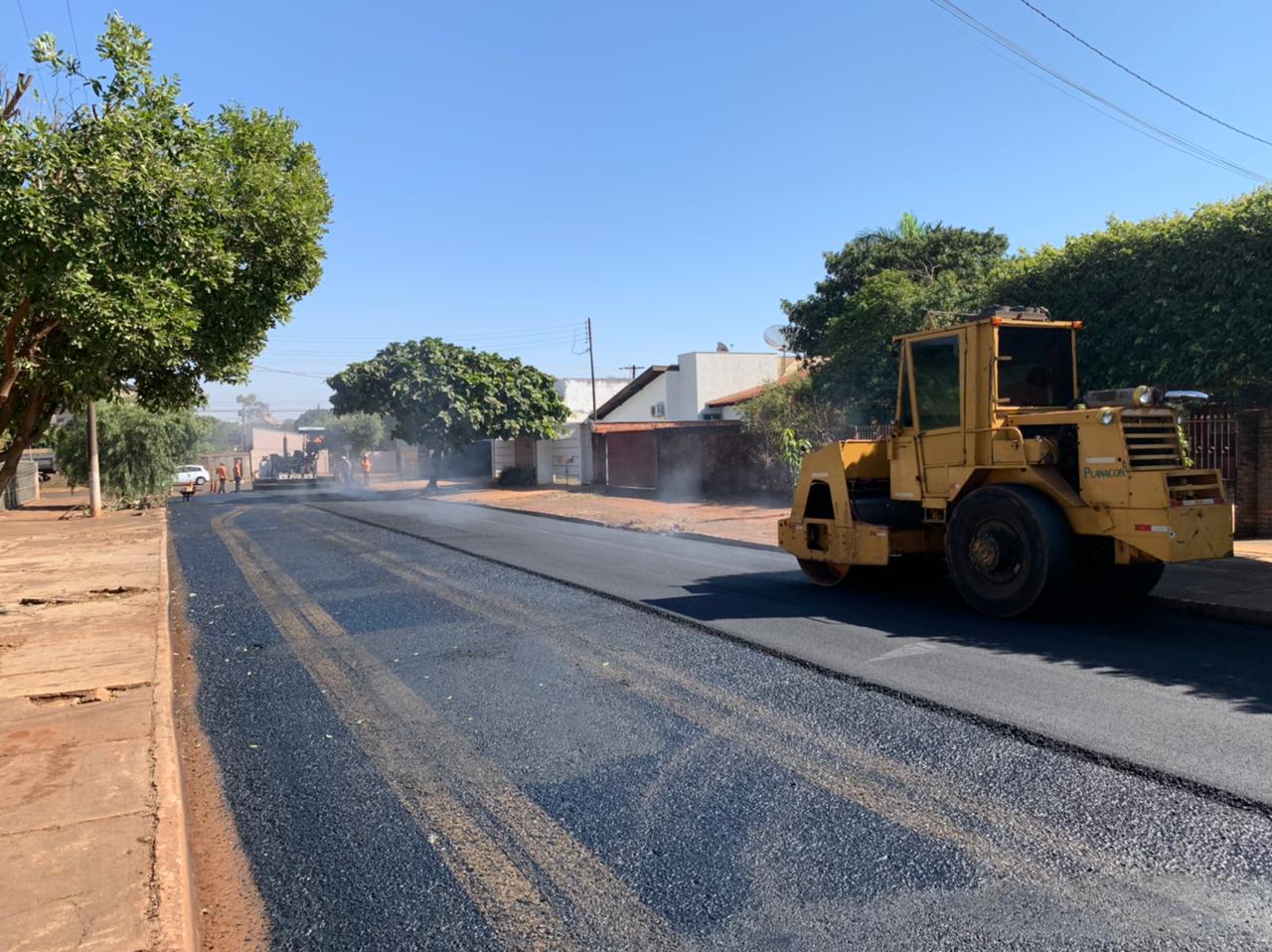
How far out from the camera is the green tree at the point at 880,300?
2042cm

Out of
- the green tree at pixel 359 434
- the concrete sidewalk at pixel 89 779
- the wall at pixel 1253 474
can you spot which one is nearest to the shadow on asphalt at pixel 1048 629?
the concrete sidewalk at pixel 89 779

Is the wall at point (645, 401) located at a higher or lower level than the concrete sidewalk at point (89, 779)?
higher

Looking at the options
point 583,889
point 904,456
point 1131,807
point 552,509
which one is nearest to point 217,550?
point 552,509

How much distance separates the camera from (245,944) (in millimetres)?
3322

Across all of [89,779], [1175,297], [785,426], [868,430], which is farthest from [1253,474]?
[89,779]

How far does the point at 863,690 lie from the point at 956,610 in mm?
3077

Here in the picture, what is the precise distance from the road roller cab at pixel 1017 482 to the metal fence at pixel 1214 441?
17.5ft

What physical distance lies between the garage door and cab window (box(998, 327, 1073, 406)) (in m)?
18.7

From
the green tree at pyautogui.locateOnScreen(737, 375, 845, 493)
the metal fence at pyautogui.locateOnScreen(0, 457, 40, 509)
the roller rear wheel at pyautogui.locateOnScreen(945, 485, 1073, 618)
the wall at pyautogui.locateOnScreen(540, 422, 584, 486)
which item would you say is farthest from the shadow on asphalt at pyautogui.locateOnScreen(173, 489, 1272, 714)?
the metal fence at pyautogui.locateOnScreen(0, 457, 40, 509)

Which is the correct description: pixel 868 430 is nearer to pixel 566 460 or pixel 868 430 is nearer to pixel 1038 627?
pixel 1038 627

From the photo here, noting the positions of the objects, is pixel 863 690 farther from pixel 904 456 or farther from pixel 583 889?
pixel 904 456

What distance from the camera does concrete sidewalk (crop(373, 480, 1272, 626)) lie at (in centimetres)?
835

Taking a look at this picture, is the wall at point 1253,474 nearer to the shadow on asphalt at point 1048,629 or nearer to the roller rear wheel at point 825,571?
the shadow on asphalt at point 1048,629

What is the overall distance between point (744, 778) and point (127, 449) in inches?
1131
